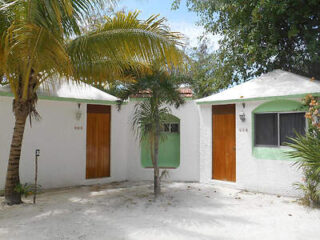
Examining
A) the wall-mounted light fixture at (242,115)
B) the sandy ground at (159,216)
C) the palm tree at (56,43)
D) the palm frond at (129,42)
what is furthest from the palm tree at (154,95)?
the wall-mounted light fixture at (242,115)

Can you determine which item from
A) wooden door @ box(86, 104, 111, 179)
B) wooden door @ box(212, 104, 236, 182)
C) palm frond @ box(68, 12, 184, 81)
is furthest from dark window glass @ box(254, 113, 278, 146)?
wooden door @ box(86, 104, 111, 179)

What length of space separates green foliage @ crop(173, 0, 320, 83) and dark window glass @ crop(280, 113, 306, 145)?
3.01 m

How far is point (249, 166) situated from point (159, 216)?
416 cm

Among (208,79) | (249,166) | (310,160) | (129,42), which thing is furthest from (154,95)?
(208,79)

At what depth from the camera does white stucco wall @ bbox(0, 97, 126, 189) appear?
28.2 ft

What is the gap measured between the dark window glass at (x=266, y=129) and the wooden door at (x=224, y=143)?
84cm

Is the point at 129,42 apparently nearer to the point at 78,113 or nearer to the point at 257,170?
the point at 78,113

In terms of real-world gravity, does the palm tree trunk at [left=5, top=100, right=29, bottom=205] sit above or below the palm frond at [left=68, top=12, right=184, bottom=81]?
below

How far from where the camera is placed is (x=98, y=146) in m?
10.6

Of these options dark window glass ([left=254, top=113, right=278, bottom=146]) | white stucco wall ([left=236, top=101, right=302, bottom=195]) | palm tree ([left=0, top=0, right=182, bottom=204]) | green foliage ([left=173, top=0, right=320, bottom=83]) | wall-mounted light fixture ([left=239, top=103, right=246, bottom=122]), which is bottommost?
white stucco wall ([left=236, top=101, right=302, bottom=195])

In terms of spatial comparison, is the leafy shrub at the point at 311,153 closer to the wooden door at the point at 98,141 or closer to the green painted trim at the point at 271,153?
the green painted trim at the point at 271,153

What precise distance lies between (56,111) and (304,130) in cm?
811

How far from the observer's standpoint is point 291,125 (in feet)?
27.5

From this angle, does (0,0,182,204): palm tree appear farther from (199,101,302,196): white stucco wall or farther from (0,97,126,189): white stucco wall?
(199,101,302,196): white stucco wall
